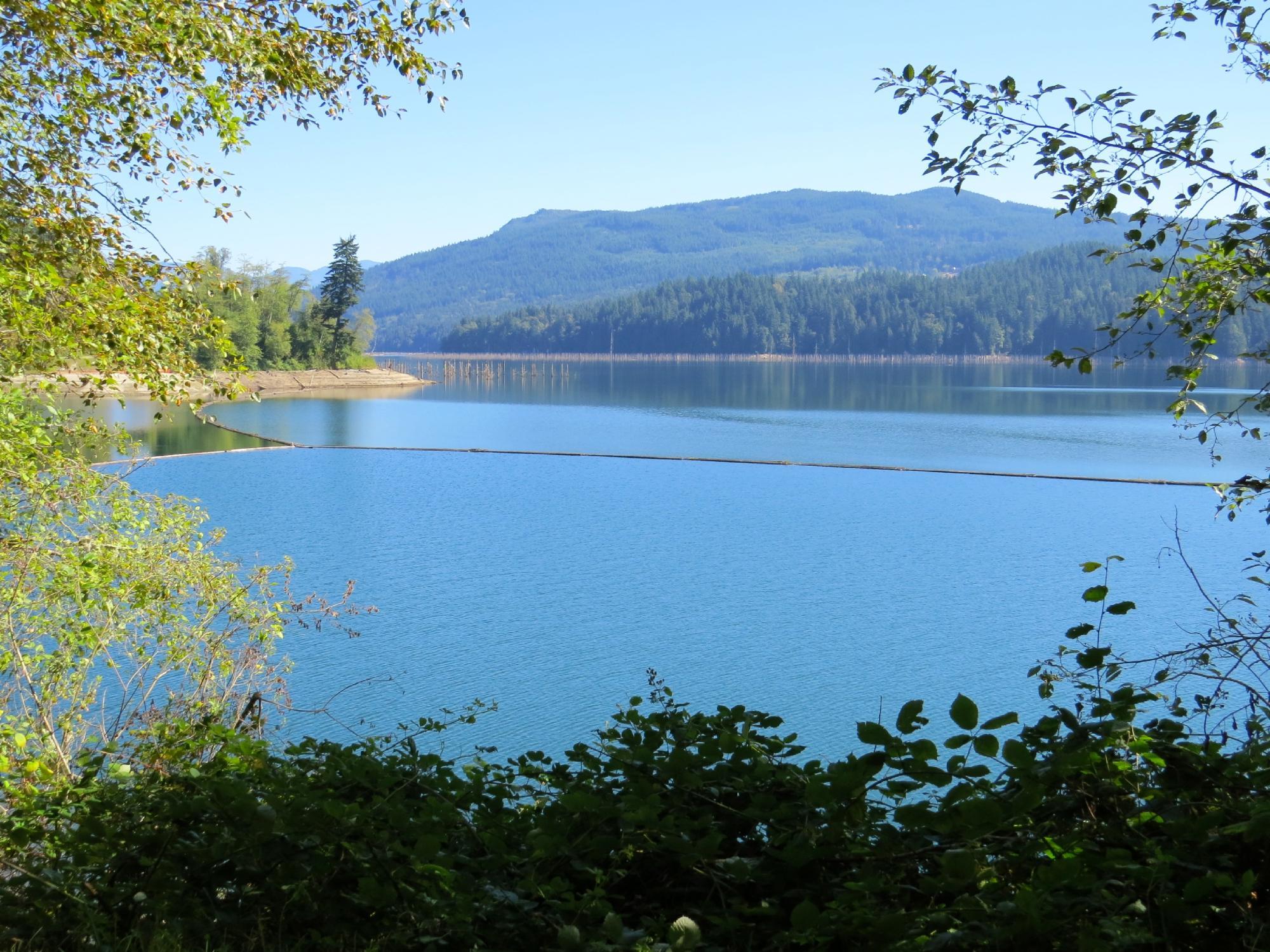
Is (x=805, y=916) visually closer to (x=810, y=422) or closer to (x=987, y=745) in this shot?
(x=987, y=745)

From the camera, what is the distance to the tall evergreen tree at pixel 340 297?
200 feet

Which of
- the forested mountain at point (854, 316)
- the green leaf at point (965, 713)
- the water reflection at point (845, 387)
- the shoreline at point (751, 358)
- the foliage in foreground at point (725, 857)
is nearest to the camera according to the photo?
the foliage in foreground at point (725, 857)

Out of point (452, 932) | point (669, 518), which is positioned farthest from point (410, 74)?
point (669, 518)

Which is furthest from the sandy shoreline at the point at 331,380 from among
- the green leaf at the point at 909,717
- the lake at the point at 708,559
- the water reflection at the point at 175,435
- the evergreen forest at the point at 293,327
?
the green leaf at the point at 909,717


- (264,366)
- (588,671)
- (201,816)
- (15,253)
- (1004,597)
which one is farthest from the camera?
(264,366)

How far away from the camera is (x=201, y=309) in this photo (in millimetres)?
5078

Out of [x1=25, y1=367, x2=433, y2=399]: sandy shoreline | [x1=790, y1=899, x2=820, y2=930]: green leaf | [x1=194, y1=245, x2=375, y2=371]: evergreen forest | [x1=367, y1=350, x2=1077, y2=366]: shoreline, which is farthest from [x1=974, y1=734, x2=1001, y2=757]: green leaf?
[x1=367, y1=350, x2=1077, y2=366]: shoreline

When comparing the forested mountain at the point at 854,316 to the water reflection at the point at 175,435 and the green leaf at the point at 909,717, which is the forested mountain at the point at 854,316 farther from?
the green leaf at the point at 909,717

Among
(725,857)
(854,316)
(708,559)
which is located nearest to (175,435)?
(708,559)

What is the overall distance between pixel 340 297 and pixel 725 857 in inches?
2455

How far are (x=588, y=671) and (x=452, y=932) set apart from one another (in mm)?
7200

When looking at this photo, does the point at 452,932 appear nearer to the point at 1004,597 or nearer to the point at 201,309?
the point at 201,309

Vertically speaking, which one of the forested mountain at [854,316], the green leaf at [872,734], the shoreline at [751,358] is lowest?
the green leaf at [872,734]

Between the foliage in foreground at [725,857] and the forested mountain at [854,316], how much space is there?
9434cm
